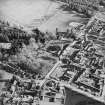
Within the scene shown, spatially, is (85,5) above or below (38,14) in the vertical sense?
above

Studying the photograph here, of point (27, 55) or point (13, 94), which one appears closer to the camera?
point (13, 94)

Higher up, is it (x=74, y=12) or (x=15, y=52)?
(x=74, y=12)

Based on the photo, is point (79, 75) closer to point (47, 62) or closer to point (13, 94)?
point (47, 62)

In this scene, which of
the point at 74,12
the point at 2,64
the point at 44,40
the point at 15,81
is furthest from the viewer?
the point at 74,12

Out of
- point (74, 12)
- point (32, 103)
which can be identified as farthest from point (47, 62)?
point (74, 12)

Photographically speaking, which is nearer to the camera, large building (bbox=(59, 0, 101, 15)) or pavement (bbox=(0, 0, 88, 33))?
pavement (bbox=(0, 0, 88, 33))

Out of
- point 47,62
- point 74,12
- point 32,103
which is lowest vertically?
point 32,103

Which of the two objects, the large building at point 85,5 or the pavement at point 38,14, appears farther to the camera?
the large building at point 85,5

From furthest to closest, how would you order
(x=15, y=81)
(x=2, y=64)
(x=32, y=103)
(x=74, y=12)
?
(x=74, y=12) → (x=2, y=64) → (x=15, y=81) → (x=32, y=103)

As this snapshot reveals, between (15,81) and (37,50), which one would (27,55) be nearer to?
(37,50)

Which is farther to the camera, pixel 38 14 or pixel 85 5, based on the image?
pixel 85 5
